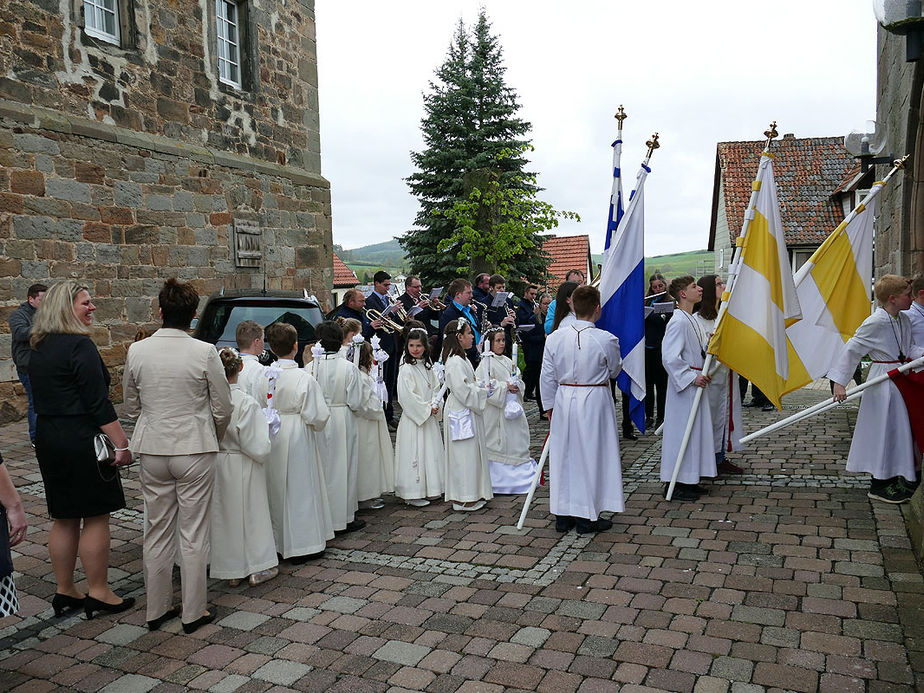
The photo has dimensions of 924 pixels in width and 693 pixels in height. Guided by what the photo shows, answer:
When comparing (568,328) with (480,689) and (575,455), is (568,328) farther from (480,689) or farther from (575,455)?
(480,689)

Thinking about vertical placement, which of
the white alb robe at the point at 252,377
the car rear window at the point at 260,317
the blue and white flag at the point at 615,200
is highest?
the blue and white flag at the point at 615,200

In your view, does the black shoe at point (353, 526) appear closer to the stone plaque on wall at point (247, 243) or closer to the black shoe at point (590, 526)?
the black shoe at point (590, 526)

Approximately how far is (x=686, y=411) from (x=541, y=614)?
2.92 m

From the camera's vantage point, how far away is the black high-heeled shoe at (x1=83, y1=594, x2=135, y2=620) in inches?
169

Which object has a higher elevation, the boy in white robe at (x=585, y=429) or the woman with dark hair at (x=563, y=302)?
the woman with dark hair at (x=563, y=302)

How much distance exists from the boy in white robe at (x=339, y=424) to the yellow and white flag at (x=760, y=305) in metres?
3.04

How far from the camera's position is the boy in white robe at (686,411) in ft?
20.7

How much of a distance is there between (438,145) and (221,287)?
14.3 metres

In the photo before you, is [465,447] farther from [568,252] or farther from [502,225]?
[568,252]

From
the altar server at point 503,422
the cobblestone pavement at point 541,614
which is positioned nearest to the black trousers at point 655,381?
the altar server at point 503,422

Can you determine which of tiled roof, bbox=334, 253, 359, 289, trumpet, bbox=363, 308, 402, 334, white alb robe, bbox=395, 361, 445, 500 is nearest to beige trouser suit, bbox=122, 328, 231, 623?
white alb robe, bbox=395, 361, 445, 500

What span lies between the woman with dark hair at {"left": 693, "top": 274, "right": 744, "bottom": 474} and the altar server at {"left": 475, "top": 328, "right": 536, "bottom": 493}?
5.85 feet

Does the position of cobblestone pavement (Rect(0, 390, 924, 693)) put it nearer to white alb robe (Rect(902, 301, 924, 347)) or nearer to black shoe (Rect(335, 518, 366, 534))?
black shoe (Rect(335, 518, 366, 534))

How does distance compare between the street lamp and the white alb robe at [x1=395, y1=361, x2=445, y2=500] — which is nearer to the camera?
the white alb robe at [x1=395, y1=361, x2=445, y2=500]
